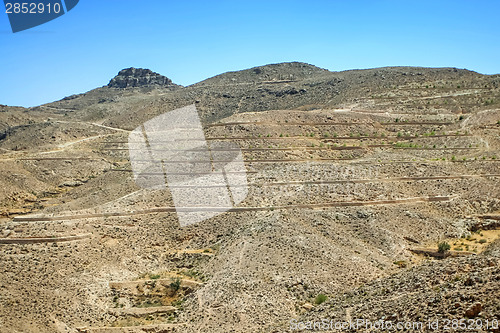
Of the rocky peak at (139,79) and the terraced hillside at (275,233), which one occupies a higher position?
the rocky peak at (139,79)

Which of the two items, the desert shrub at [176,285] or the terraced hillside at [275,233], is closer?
the terraced hillside at [275,233]

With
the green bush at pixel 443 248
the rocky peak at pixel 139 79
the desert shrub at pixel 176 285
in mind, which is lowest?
the green bush at pixel 443 248

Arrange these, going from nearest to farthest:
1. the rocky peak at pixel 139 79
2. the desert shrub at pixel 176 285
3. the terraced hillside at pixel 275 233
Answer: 1. the terraced hillside at pixel 275 233
2. the desert shrub at pixel 176 285
3. the rocky peak at pixel 139 79

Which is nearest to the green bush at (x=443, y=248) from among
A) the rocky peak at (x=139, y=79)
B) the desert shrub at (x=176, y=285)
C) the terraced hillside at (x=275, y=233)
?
the terraced hillside at (x=275, y=233)

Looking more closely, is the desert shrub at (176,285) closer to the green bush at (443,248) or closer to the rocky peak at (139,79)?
the green bush at (443,248)

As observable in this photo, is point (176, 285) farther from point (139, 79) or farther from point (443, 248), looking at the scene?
point (139, 79)

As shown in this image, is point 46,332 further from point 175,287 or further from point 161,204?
point 161,204


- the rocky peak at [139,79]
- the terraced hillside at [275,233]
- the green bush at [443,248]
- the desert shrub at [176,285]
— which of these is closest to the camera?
the terraced hillside at [275,233]
